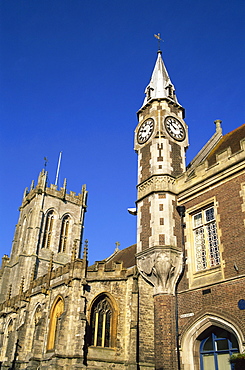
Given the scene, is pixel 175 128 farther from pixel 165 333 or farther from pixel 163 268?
pixel 165 333

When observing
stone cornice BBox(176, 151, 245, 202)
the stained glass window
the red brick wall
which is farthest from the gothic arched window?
stone cornice BBox(176, 151, 245, 202)

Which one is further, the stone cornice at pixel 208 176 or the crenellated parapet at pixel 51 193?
the crenellated parapet at pixel 51 193

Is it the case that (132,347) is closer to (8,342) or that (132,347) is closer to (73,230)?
(8,342)

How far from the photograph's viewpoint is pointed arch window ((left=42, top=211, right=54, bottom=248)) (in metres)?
44.5

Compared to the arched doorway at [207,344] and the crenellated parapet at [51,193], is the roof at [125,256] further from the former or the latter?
the crenellated parapet at [51,193]

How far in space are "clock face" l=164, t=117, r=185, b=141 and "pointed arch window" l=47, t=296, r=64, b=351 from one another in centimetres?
1169

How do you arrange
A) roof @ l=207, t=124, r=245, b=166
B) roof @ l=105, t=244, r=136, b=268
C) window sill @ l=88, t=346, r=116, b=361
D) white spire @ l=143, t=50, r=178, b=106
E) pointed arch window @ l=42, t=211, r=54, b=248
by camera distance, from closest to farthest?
1. window sill @ l=88, t=346, r=116, b=361
2. roof @ l=207, t=124, r=245, b=166
3. white spire @ l=143, t=50, r=178, b=106
4. roof @ l=105, t=244, r=136, b=268
5. pointed arch window @ l=42, t=211, r=54, b=248

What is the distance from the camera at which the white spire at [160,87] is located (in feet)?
75.7

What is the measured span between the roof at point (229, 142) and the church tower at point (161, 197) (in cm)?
179

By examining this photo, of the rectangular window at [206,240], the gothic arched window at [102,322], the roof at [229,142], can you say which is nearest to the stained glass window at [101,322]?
the gothic arched window at [102,322]

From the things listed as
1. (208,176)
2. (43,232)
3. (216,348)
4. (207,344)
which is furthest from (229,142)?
(43,232)

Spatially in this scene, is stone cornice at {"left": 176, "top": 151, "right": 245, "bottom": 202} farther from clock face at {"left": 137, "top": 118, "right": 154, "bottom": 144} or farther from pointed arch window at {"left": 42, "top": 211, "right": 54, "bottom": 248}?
pointed arch window at {"left": 42, "top": 211, "right": 54, "bottom": 248}

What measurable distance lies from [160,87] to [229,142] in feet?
18.4

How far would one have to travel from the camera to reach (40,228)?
145 ft
